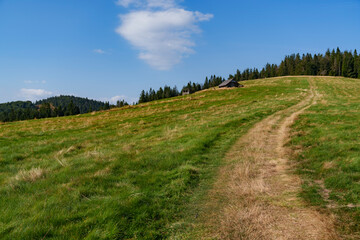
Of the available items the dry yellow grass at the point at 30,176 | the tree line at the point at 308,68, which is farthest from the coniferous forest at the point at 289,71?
the dry yellow grass at the point at 30,176

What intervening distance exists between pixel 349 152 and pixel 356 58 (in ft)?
473

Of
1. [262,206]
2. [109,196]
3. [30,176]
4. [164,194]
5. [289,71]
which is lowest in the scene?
[262,206]

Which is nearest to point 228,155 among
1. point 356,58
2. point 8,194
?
point 8,194

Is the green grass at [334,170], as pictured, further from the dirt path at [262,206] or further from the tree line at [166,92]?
the tree line at [166,92]

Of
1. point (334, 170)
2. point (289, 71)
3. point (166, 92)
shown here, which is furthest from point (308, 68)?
point (334, 170)

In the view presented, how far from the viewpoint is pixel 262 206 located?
15.0 feet

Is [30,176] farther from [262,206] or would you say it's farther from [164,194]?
[262,206]

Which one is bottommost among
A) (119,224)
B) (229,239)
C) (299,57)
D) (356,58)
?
(229,239)

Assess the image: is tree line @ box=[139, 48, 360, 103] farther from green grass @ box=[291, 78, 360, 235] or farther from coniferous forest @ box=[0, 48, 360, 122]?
green grass @ box=[291, 78, 360, 235]

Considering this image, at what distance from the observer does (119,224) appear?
3979mm

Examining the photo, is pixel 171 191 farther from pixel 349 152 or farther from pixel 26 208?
pixel 349 152

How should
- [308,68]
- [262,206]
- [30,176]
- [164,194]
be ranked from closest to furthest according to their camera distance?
[262,206] < [164,194] < [30,176] < [308,68]

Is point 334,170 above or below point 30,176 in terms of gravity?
below

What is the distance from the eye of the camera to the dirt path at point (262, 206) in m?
3.72
